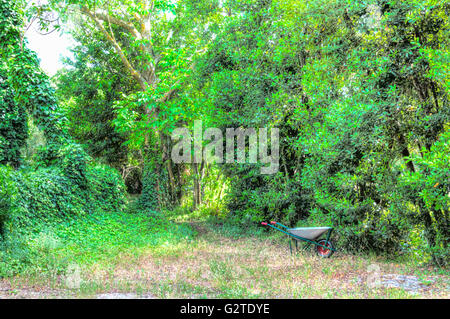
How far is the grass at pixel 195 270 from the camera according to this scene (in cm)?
550

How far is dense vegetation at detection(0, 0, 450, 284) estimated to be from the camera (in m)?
7.41

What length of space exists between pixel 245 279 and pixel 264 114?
615cm

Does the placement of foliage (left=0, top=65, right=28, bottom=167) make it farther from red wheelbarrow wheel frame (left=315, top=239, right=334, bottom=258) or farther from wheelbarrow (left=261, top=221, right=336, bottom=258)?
red wheelbarrow wheel frame (left=315, top=239, right=334, bottom=258)

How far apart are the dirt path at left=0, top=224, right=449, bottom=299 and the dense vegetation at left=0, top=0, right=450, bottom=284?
3.84ft

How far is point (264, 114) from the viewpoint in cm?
1144

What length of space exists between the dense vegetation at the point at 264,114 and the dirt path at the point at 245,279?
46.1 inches

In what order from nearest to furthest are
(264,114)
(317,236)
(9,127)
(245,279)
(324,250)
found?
(245,279) < (317,236) < (324,250) < (264,114) < (9,127)

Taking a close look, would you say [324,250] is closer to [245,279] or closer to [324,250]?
[324,250]

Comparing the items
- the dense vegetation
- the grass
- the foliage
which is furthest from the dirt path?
the foliage

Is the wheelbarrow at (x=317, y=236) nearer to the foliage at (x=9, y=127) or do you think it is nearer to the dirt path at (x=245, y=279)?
the dirt path at (x=245, y=279)

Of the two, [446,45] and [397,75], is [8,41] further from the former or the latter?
[446,45]

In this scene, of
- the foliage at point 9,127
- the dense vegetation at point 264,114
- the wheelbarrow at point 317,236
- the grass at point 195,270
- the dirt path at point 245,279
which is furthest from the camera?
the foliage at point 9,127

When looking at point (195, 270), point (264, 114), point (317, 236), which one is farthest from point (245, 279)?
point (264, 114)

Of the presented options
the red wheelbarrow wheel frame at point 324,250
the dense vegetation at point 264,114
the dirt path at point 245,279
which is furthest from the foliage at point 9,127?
the red wheelbarrow wheel frame at point 324,250
